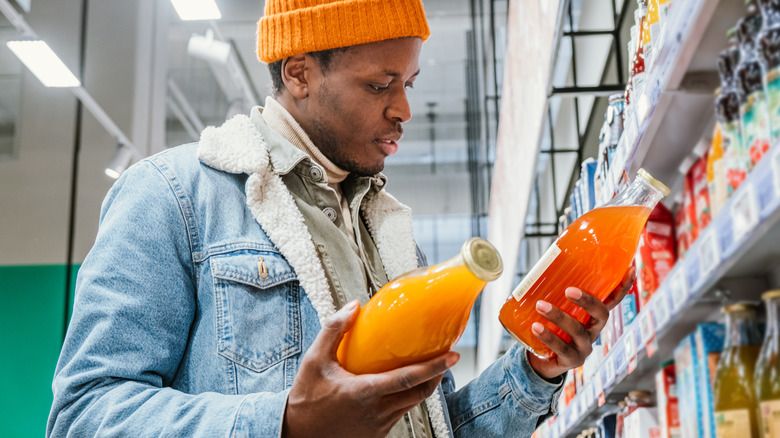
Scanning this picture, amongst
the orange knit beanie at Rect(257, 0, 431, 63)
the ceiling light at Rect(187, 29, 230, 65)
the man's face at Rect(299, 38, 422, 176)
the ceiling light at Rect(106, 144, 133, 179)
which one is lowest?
the man's face at Rect(299, 38, 422, 176)

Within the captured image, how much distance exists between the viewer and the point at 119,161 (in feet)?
19.9

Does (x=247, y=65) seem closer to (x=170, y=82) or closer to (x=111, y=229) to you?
(x=170, y=82)

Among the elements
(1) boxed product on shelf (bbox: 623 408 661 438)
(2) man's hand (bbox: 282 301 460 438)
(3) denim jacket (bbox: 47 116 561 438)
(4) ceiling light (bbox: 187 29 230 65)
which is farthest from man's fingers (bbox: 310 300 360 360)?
(4) ceiling light (bbox: 187 29 230 65)

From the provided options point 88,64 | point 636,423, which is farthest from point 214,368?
point 88,64

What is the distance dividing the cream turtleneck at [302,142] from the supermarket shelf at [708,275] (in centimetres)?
58

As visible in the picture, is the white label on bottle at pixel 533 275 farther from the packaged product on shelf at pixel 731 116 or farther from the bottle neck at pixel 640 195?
the packaged product on shelf at pixel 731 116

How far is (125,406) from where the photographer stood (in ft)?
3.77

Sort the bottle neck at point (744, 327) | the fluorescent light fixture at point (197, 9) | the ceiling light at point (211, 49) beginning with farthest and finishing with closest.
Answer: the ceiling light at point (211, 49)
the fluorescent light fixture at point (197, 9)
the bottle neck at point (744, 327)

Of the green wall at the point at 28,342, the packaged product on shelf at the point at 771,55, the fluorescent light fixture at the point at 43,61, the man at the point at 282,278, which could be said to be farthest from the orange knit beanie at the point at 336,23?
the green wall at the point at 28,342

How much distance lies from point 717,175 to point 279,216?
0.70m

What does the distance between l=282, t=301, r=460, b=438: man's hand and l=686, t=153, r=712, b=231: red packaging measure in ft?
1.69

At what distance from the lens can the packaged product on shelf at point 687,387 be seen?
131 cm

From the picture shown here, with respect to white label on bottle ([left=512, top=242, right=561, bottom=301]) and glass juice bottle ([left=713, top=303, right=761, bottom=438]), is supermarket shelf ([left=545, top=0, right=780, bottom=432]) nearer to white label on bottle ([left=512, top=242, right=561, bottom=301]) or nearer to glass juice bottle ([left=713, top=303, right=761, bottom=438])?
glass juice bottle ([left=713, top=303, right=761, bottom=438])

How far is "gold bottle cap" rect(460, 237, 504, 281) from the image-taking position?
1119 millimetres
